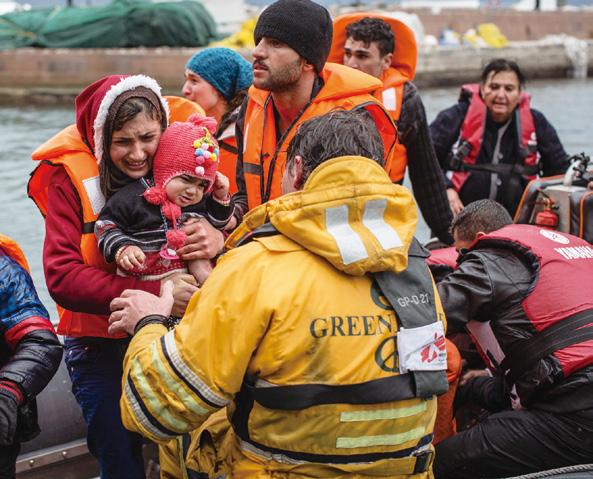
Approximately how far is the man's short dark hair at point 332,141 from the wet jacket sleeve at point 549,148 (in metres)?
3.19

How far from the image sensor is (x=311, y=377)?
1928 mm

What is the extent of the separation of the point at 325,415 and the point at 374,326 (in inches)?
9.2

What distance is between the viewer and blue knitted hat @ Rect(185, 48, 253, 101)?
155 inches

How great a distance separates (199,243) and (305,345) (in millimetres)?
755

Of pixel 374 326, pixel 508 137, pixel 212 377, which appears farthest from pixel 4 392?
pixel 508 137

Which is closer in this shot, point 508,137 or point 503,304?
point 503,304

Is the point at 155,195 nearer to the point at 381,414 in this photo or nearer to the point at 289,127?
the point at 289,127

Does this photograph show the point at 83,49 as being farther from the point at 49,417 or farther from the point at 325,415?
the point at 325,415

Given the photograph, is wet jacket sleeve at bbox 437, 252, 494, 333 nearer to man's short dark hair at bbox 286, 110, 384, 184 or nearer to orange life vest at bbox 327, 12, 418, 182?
man's short dark hair at bbox 286, 110, 384, 184

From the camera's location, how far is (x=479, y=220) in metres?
3.13

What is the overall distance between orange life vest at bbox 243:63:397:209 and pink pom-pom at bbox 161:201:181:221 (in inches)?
24.1

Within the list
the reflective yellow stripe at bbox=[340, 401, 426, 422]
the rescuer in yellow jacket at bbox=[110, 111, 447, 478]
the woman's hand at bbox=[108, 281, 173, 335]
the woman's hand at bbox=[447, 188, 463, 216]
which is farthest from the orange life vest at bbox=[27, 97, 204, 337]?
the woman's hand at bbox=[447, 188, 463, 216]

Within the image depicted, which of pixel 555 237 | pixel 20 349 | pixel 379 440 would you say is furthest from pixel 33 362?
pixel 555 237

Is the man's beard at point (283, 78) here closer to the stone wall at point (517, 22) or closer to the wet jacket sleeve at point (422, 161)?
the wet jacket sleeve at point (422, 161)
